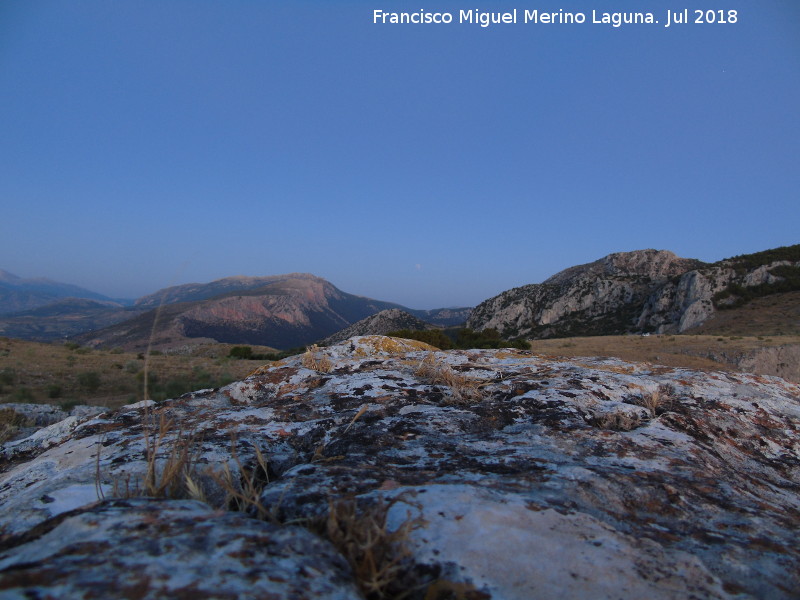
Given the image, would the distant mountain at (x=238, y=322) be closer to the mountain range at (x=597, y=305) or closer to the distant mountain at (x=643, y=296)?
the mountain range at (x=597, y=305)

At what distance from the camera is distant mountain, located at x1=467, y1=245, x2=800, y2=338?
46250 millimetres

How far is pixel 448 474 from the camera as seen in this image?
1869 mm

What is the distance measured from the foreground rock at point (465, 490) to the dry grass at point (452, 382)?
0.11ft

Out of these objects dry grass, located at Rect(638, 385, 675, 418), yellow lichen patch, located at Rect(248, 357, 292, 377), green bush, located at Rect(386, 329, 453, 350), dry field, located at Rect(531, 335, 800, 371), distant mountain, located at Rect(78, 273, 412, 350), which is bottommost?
distant mountain, located at Rect(78, 273, 412, 350)

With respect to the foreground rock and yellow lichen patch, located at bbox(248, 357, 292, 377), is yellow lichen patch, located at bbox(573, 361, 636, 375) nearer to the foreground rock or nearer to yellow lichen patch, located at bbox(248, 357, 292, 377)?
the foreground rock

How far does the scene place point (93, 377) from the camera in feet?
37.7

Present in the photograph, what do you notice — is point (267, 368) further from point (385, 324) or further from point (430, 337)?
point (385, 324)

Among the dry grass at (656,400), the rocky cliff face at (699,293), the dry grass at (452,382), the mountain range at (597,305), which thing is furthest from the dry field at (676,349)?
the rocky cliff face at (699,293)

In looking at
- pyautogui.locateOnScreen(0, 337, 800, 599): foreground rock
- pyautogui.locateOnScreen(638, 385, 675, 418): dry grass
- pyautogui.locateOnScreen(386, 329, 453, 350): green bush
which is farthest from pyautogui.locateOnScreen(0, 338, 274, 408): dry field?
pyautogui.locateOnScreen(638, 385, 675, 418): dry grass

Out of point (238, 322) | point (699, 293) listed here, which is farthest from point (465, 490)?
point (238, 322)

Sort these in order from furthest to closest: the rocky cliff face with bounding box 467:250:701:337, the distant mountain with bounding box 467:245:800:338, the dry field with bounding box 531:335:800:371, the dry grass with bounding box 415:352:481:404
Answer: the rocky cliff face with bounding box 467:250:701:337 → the distant mountain with bounding box 467:245:800:338 → the dry field with bounding box 531:335:800:371 → the dry grass with bounding box 415:352:481:404

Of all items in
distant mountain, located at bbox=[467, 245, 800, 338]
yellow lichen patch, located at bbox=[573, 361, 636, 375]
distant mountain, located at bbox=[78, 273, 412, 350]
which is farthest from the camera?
distant mountain, located at bbox=[78, 273, 412, 350]

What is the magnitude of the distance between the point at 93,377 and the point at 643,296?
67877 millimetres

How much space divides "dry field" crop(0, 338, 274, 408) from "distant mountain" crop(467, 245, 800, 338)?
5053 cm
